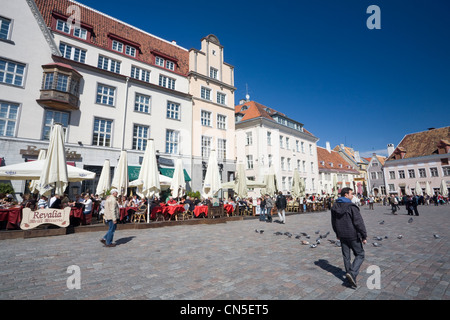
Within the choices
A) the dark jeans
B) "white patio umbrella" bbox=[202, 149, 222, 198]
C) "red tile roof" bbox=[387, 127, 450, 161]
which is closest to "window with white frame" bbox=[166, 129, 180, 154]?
"white patio umbrella" bbox=[202, 149, 222, 198]

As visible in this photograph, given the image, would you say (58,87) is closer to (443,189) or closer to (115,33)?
(115,33)

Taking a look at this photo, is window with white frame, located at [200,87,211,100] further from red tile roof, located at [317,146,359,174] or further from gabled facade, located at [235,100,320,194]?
red tile roof, located at [317,146,359,174]

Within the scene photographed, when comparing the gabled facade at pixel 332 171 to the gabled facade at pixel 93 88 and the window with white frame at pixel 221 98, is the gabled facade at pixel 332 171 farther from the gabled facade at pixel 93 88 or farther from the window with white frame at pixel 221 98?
the gabled facade at pixel 93 88

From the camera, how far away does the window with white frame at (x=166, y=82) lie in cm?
2533

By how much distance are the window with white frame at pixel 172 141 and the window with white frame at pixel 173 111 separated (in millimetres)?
1659

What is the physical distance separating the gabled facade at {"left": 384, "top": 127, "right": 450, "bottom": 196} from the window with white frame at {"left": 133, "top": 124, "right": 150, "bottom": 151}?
145 ft

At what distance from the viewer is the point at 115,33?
24094 mm

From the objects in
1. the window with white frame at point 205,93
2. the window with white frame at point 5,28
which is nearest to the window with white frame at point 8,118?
the window with white frame at point 5,28

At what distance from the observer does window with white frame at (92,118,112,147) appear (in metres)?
20.2

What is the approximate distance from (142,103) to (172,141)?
4830 millimetres

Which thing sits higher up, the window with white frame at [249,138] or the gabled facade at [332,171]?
the window with white frame at [249,138]

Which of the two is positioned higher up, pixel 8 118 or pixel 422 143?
pixel 422 143

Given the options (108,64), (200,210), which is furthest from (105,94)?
(200,210)
